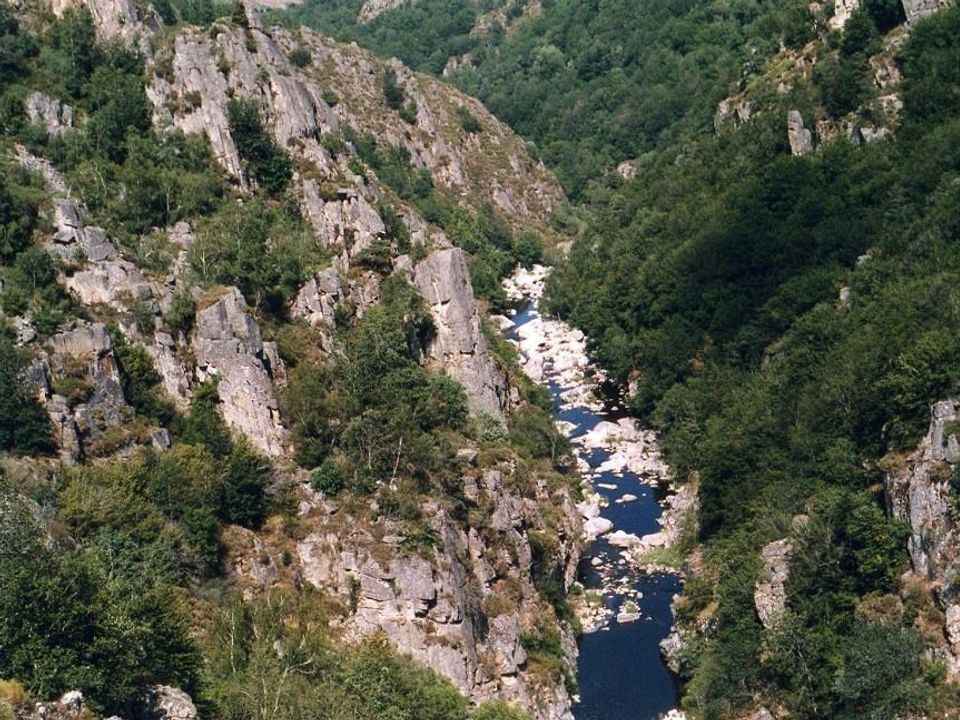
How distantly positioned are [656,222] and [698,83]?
69021 mm

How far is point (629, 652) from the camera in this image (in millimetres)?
68875

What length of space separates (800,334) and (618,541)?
783 inches

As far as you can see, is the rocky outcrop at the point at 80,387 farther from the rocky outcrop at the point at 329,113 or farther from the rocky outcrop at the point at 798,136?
the rocky outcrop at the point at 798,136

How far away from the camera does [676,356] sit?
332 ft

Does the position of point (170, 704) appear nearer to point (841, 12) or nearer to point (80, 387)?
point (80, 387)

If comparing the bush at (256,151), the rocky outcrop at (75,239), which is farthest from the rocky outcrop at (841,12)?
the rocky outcrop at (75,239)

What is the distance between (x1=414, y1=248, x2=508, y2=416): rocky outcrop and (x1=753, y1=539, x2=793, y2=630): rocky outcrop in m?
24.9

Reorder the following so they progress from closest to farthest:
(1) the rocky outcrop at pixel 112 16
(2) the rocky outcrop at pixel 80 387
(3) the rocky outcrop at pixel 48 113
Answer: (2) the rocky outcrop at pixel 80 387 < (3) the rocky outcrop at pixel 48 113 < (1) the rocky outcrop at pixel 112 16

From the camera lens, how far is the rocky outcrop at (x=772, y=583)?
6253 centimetres

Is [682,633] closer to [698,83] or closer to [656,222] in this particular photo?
[656,222]

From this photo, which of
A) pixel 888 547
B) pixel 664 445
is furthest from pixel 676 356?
pixel 888 547

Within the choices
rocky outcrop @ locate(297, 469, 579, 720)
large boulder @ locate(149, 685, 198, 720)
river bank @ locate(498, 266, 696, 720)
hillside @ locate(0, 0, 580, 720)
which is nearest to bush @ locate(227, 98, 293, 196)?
hillside @ locate(0, 0, 580, 720)

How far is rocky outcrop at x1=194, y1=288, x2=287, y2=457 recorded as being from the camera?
67250 mm

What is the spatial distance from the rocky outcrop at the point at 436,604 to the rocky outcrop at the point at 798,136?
58674mm
